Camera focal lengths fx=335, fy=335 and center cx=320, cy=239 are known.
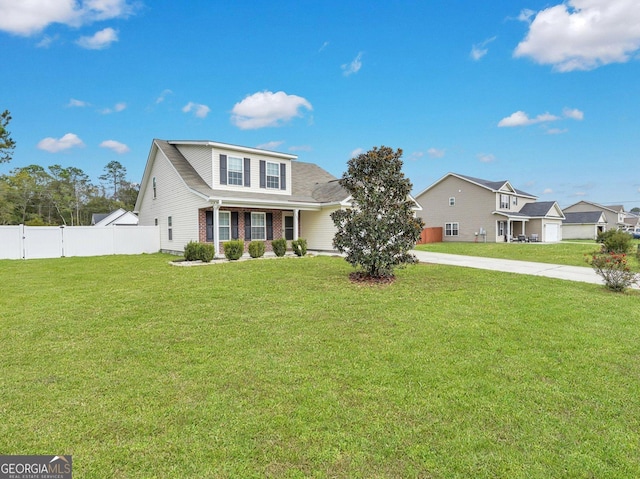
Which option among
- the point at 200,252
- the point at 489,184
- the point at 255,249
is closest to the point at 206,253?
the point at 200,252

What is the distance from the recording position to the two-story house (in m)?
16.4

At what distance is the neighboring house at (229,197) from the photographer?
1636 centimetres

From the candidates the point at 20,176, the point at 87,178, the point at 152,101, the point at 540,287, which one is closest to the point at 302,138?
the point at 152,101

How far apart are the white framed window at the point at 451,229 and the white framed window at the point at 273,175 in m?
22.7

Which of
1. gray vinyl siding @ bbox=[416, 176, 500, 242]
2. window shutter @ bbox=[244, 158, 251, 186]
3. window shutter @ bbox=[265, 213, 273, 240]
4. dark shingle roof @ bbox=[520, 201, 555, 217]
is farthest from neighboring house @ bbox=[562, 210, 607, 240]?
window shutter @ bbox=[244, 158, 251, 186]

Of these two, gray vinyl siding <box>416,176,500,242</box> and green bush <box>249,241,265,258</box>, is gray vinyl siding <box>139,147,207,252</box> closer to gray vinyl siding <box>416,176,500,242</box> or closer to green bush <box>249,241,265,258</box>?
green bush <box>249,241,265,258</box>

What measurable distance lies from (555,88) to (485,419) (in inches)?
819

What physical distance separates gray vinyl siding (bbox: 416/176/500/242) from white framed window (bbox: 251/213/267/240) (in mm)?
23246

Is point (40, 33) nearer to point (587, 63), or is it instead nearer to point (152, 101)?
point (152, 101)

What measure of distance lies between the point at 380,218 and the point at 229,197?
28.0 ft

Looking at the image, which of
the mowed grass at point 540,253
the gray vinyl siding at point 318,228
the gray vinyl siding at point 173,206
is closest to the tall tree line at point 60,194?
the gray vinyl siding at point 173,206

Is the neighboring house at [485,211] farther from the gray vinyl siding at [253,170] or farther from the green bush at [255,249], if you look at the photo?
the green bush at [255,249]

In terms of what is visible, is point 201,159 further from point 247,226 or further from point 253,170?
point 247,226

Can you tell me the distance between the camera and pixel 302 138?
24875 mm
